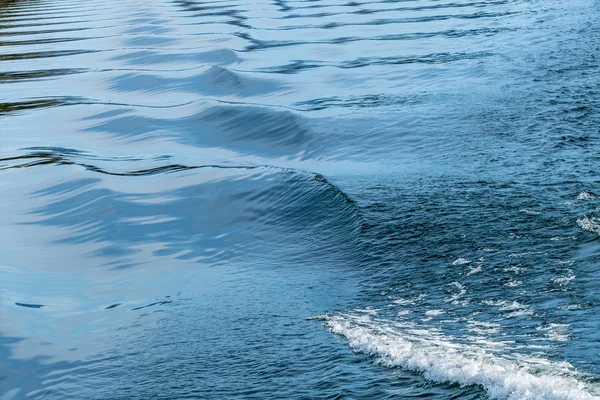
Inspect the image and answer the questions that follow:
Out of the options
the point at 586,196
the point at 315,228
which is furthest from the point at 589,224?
the point at 315,228

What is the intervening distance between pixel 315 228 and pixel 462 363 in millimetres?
3821

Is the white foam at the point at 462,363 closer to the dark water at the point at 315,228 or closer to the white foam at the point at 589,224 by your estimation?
the dark water at the point at 315,228

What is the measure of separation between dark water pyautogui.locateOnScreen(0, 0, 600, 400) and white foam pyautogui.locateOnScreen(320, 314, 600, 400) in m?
0.02

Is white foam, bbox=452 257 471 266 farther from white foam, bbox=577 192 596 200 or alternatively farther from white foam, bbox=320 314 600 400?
white foam, bbox=577 192 596 200

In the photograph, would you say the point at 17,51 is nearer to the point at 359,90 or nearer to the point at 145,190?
the point at 359,90

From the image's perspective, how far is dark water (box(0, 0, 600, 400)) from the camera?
629 centimetres

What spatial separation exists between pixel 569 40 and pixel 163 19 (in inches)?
700

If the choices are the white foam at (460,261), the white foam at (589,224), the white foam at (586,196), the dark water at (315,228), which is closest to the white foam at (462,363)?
the dark water at (315,228)

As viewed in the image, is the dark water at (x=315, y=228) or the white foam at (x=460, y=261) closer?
the dark water at (x=315, y=228)

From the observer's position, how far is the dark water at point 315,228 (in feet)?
20.6

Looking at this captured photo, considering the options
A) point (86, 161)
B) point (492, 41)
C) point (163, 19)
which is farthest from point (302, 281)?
point (163, 19)

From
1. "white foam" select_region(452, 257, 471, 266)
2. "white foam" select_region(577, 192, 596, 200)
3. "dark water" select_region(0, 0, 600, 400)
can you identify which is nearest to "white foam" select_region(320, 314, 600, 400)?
"dark water" select_region(0, 0, 600, 400)

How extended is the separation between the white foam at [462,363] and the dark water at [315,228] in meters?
0.02

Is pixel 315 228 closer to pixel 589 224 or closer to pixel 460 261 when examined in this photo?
pixel 460 261
